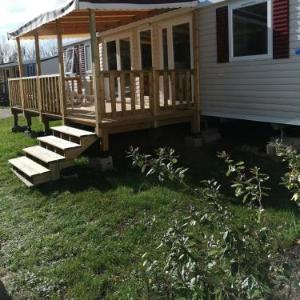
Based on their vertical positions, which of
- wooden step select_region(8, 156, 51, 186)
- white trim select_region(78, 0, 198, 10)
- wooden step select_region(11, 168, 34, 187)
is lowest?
wooden step select_region(11, 168, 34, 187)

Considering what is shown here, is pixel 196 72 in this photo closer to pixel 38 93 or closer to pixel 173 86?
pixel 173 86

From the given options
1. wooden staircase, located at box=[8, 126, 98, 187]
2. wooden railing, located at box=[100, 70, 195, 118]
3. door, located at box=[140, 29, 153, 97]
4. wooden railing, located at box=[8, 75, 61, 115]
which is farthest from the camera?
door, located at box=[140, 29, 153, 97]

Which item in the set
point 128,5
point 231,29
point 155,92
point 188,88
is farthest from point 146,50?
point 128,5

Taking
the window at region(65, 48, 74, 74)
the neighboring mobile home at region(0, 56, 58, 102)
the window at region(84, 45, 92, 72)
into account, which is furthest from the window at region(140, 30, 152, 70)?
the neighboring mobile home at region(0, 56, 58, 102)

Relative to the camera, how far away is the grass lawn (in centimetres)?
414

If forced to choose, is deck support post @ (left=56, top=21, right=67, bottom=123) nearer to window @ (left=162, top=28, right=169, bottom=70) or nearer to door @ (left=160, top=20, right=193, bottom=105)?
door @ (left=160, top=20, right=193, bottom=105)

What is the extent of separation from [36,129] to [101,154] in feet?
17.5

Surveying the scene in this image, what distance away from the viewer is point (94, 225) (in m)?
5.29

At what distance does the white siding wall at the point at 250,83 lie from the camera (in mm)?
7191

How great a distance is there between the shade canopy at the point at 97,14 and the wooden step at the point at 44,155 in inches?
88.9

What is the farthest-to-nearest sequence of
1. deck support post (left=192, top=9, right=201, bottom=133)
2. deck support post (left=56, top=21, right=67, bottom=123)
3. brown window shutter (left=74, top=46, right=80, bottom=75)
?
brown window shutter (left=74, top=46, right=80, bottom=75)
deck support post (left=192, top=9, right=201, bottom=133)
deck support post (left=56, top=21, right=67, bottom=123)

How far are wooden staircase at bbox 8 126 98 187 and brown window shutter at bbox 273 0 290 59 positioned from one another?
3.26 m

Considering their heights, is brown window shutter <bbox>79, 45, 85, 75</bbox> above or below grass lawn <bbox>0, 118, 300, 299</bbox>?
above

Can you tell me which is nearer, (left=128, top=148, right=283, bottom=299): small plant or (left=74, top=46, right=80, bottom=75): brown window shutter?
(left=128, top=148, right=283, bottom=299): small plant
